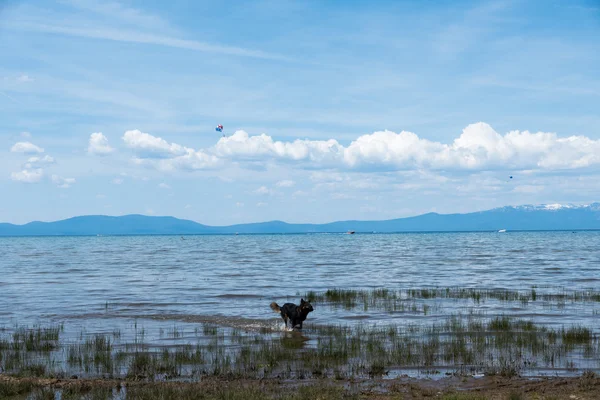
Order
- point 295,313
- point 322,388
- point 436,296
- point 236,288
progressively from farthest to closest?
point 236,288 < point 436,296 < point 295,313 < point 322,388

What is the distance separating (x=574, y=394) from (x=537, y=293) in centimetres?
1746

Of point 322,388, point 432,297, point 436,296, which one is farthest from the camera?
point 436,296

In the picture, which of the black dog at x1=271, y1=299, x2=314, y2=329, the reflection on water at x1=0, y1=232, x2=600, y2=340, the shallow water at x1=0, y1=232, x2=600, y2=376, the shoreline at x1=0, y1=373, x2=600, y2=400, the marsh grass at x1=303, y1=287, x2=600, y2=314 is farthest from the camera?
the marsh grass at x1=303, y1=287, x2=600, y2=314

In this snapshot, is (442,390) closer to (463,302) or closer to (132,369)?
(132,369)

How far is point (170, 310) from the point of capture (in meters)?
22.6

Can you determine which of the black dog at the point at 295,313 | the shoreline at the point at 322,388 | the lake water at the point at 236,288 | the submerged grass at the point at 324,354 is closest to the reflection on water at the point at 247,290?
the lake water at the point at 236,288

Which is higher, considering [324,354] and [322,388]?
[322,388]

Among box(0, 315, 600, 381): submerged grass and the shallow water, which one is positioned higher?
box(0, 315, 600, 381): submerged grass

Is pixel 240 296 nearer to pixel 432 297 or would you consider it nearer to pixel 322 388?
pixel 432 297

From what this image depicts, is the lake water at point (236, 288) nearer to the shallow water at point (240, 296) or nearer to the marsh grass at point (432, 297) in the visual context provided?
the shallow water at point (240, 296)

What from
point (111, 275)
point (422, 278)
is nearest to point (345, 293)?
point (422, 278)

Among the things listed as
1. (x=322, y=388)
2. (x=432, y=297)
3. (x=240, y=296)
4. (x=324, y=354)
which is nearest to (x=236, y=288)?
(x=240, y=296)

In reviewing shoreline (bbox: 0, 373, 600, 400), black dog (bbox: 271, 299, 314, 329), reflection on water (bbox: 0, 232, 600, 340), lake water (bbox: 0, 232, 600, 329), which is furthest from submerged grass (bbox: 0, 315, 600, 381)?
lake water (bbox: 0, 232, 600, 329)

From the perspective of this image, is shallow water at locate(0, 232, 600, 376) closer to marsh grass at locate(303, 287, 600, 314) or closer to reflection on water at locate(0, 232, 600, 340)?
reflection on water at locate(0, 232, 600, 340)
